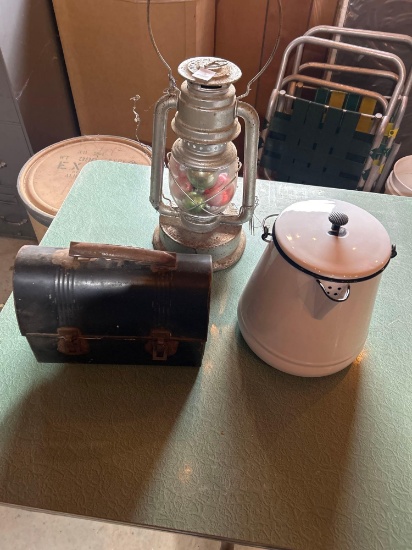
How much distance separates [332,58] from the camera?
63.8 inches

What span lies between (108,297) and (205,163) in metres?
0.29

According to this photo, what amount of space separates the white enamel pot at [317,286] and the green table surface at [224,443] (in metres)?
0.06

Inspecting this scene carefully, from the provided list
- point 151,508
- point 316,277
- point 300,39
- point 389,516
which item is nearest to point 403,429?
point 389,516

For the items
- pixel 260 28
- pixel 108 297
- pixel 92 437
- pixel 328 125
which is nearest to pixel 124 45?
pixel 260 28

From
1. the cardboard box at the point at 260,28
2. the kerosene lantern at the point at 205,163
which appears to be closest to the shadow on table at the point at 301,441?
the kerosene lantern at the point at 205,163

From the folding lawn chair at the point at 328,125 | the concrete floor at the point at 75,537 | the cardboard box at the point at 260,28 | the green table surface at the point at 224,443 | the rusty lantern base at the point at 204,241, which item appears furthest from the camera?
the cardboard box at the point at 260,28

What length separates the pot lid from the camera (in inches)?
23.6

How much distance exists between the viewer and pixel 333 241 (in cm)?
63

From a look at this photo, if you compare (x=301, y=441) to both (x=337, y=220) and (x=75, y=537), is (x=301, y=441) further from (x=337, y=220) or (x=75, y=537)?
(x=75, y=537)

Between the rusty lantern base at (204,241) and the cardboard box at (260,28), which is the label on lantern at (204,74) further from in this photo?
the cardboard box at (260,28)

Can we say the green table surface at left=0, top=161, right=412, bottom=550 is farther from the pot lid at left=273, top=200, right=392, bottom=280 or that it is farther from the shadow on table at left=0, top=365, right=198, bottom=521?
the pot lid at left=273, top=200, right=392, bottom=280

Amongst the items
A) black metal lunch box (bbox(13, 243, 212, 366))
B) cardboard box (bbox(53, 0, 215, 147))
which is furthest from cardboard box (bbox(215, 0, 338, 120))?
Result: black metal lunch box (bbox(13, 243, 212, 366))

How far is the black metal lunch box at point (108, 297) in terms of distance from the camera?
65cm

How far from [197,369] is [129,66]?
4.42 feet
